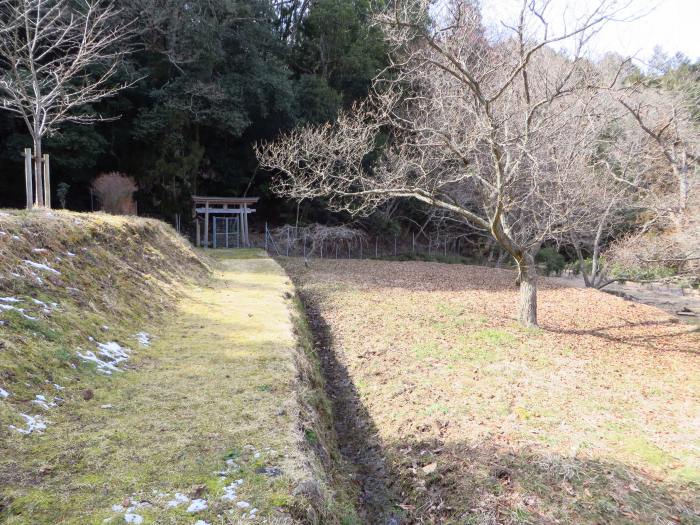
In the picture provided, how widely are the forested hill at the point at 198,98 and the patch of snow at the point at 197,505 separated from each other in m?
18.3

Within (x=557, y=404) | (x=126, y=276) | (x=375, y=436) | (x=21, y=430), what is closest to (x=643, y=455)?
(x=557, y=404)

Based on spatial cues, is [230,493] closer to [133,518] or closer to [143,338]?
[133,518]

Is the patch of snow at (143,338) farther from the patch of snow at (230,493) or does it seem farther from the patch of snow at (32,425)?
the patch of snow at (230,493)

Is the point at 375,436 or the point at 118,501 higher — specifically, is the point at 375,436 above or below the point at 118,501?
below

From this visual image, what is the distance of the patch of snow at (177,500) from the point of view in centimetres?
261

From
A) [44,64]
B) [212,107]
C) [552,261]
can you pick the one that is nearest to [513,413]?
[44,64]

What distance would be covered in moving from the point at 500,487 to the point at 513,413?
1.33 metres

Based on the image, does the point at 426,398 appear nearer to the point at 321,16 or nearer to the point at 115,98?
the point at 115,98

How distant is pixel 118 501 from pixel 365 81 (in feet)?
77.3

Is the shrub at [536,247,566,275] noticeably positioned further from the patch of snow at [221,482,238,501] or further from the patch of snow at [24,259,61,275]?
the patch of snow at [221,482,238,501]

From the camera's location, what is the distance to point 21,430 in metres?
3.09

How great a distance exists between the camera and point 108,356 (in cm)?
473

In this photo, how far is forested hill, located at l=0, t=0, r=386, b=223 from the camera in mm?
18422

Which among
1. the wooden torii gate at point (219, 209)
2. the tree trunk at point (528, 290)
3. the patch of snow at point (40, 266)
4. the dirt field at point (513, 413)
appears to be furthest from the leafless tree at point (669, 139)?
the wooden torii gate at point (219, 209)
